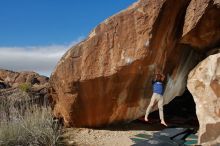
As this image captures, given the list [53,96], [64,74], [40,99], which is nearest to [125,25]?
[64,74]

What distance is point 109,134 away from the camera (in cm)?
1116

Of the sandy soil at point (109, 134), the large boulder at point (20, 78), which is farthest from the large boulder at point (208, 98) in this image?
the large boulder at point (20, 78)

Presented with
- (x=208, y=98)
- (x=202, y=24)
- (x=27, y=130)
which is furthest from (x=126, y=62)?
(x=27, y=130)

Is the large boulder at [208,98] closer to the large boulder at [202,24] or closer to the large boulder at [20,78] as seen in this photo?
the large boulder at [202,24]

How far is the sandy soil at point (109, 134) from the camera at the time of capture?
10.5m

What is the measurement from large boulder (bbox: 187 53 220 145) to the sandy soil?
175 cm

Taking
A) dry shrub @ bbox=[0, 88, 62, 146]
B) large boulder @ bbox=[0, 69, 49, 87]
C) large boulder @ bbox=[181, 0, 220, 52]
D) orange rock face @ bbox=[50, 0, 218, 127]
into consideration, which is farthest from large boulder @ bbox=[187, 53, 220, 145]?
large boulder @ bbox=[0, 69, 49, 87]

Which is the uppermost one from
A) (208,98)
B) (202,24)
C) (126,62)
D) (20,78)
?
(20,78)

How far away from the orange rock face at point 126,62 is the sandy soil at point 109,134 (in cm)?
27

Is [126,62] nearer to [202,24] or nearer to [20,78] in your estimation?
[202,24]

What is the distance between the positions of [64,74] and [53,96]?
1625 millimetres

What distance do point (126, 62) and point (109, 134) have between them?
1.92 meters

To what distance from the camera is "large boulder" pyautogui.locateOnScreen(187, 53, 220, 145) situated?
9.41 m

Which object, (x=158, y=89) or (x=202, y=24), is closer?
(x=202, y=24)
